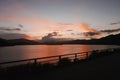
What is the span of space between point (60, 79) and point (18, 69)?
3.88 m

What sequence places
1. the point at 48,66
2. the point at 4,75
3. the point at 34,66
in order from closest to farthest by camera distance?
1. the point at 4,75
2. the point at 34,66
3. the point at 48,66

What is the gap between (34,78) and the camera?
10008 millimetres

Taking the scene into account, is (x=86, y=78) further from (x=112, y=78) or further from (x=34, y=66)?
(x=34, y=66)

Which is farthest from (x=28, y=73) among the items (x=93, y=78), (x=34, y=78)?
(x=93, y=78)

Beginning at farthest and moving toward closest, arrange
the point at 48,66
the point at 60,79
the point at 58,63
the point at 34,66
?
the point at 58,63 → the point at 48,66 → the point at 34,66 → the point at 60,79

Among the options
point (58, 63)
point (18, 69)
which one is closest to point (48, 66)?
point (58, 63)

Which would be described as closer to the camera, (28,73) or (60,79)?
(60,79)

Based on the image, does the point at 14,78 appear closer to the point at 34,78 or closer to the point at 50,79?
the point at 34,78

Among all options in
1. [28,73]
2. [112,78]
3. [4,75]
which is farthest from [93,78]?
[4,75]

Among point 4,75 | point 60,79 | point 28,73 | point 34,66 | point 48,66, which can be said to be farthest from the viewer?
point 48,66

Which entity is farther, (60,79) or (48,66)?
(48,66)

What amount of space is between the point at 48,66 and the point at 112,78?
567cm

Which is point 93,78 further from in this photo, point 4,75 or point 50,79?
point 4,75

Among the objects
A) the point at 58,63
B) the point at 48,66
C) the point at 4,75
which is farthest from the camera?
the point at 58,63
